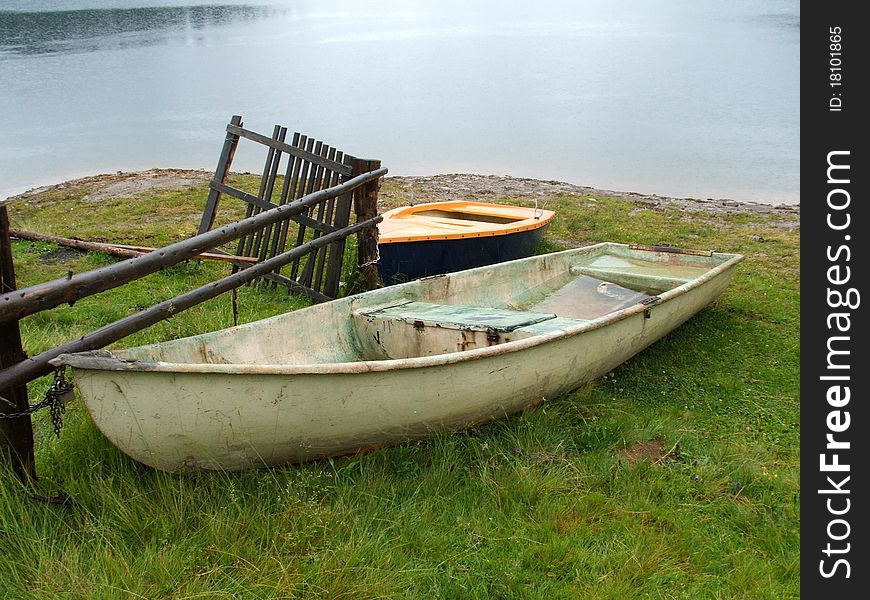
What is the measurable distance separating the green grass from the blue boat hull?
7.92 ft

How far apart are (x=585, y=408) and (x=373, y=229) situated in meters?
2.54

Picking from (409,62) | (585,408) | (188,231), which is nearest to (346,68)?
(409,62)

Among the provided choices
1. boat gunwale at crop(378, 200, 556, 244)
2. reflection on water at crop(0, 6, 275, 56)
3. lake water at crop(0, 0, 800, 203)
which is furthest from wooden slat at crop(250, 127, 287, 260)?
reflection on water at crop(0, 6, 275, 56)

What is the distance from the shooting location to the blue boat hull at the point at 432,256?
7531mm

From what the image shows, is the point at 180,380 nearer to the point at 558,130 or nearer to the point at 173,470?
the point at 173,470

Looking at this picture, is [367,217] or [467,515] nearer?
[467,515]

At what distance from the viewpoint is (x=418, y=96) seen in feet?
94.3

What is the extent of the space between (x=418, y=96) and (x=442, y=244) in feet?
72.9

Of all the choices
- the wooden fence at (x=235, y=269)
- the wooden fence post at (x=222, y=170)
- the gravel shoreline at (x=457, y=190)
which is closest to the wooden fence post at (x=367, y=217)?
the wooden fence at (x=235, y=269)

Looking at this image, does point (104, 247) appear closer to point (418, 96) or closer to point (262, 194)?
point (262, 194)

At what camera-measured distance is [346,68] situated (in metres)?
33.8

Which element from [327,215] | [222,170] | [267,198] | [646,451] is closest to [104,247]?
[327,215]

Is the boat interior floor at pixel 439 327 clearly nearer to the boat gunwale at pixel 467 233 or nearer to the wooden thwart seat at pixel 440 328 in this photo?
the wooden thwart seat at pixel 440 328

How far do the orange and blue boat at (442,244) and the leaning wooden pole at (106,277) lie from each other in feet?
8.72
